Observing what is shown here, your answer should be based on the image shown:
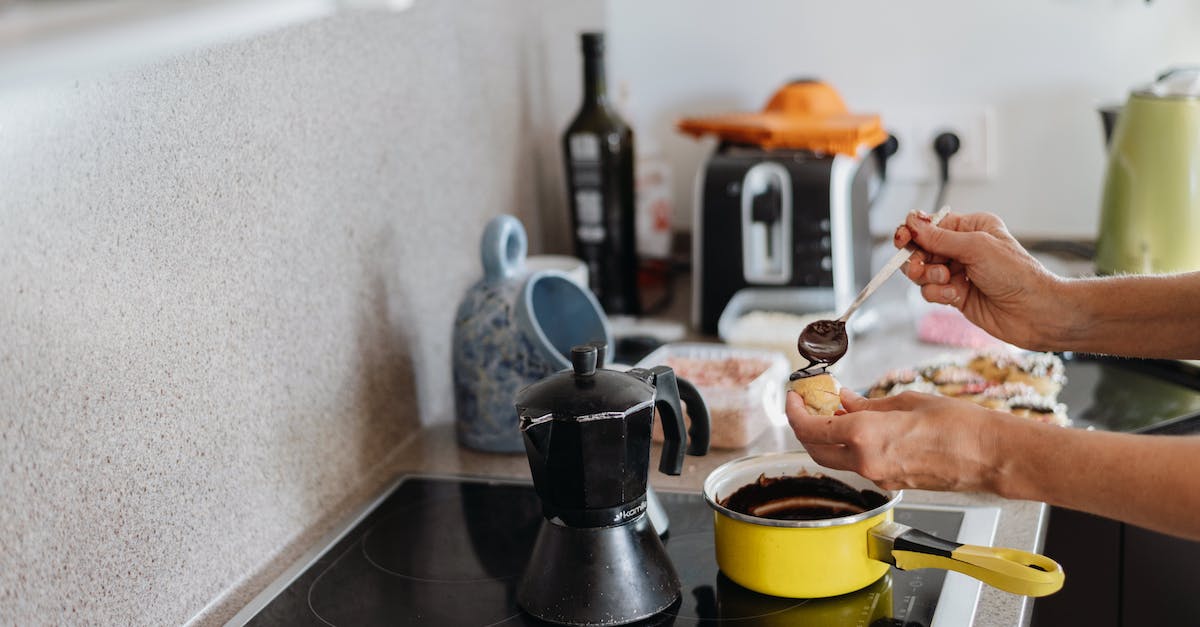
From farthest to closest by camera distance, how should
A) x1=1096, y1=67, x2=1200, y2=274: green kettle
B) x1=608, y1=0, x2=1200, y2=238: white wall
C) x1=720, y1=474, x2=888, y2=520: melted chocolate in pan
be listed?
x1=608, y1=0, x2=1200, y2=238: white wall → x1=1096, y1=67, x2=1200, y2=274: green kettle → x1=720, y1=474, x2=888, y2=520: melted chocolate in pan

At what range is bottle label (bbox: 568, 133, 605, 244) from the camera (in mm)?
1812

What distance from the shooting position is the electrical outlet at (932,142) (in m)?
2.01

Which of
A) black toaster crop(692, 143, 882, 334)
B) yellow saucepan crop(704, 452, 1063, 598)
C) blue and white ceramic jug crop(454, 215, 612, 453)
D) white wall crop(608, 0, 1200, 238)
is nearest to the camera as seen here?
yellow saucepan crop(704, 452, 1063, 598)

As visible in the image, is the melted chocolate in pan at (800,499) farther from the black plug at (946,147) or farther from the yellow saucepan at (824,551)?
the black plug at (946,147)

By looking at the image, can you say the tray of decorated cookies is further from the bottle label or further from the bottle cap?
the bottle cap

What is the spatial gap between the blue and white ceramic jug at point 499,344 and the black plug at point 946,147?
0.86 metres

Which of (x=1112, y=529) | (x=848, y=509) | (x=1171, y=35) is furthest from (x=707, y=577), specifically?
(x=1171, y=35)

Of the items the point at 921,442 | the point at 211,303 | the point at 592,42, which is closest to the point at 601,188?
the point at 592,42

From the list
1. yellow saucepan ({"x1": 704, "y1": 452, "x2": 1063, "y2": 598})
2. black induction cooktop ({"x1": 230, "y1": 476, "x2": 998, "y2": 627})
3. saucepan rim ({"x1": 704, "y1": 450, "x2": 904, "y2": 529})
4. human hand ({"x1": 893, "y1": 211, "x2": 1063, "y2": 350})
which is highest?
human hand ({"x1": 893, "y1": 211, "x2": 1063, "y2": 350})

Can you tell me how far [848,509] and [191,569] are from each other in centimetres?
60

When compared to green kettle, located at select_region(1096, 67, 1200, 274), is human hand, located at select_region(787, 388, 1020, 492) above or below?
below

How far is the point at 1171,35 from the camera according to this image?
1.90 meters

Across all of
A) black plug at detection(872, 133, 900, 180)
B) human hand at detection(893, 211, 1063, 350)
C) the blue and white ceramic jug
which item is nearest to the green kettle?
black plug at detection(872, 133, 900, 180)

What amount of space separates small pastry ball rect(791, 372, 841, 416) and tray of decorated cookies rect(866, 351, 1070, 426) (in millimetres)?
307
